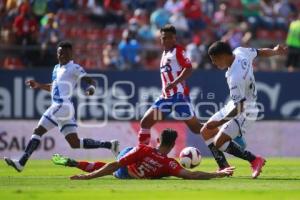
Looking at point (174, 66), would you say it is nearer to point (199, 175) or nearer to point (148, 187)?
point (199, 175)

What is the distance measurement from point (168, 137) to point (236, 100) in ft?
5.04

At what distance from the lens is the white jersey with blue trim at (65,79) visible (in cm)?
1597

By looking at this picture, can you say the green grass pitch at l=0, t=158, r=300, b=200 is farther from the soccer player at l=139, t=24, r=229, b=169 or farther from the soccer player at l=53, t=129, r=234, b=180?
the soccer player at l=139, t=24, r=229, b=169

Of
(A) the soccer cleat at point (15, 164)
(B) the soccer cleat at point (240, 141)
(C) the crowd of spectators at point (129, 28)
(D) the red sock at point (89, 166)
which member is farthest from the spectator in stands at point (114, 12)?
(D) the red sock at point (89, 166)

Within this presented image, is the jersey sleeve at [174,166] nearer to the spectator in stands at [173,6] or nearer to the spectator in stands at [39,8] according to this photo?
the spectator in stands at [39,8]

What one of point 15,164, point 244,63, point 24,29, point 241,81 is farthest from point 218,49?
point 24,29

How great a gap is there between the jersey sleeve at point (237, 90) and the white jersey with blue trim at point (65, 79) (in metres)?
3.19

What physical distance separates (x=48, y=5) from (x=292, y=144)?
8868 millimetres

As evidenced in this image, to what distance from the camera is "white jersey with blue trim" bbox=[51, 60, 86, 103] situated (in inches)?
629

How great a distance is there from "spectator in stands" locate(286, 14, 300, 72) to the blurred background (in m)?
0.03

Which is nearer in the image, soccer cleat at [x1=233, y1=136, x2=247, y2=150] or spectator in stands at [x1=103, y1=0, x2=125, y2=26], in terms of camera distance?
soccer cleat at [x1=233, y1=136, x2=247, y2=150]

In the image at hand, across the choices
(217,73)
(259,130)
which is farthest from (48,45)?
(259,130)

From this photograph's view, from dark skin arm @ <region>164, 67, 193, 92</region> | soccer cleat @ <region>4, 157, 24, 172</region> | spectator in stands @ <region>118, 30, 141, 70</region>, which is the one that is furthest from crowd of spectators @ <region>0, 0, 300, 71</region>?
soccer cleat @ <region>4, 157, 24, 172</region>

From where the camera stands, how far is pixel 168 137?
12.9 m
